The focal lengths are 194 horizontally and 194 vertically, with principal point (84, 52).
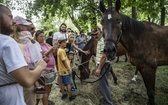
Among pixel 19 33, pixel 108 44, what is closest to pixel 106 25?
pixel 108 44

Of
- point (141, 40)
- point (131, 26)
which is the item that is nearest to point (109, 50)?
point (131, 26)

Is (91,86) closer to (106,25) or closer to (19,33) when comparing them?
(106,25)

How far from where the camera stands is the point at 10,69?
1.46 meters

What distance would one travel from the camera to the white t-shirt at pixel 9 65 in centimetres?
147

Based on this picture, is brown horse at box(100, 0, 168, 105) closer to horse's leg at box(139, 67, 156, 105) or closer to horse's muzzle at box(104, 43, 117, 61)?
horse's leg at box(139, 67, 156, 105)

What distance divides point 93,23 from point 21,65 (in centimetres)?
1969

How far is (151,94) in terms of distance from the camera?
472 centimetres

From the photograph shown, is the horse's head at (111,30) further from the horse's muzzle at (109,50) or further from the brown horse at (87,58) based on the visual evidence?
the brown horse at (87,58)

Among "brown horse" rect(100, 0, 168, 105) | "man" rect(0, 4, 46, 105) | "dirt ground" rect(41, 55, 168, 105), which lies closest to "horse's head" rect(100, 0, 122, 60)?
"brown horse" rect(100, 0, 168, 105)

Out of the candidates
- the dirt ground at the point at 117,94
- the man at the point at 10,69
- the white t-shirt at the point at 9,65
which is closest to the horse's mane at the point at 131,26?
the dirt ground at the point at 117,94

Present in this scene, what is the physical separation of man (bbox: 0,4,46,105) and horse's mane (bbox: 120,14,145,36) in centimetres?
316

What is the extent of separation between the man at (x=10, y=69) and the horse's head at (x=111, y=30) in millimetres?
2322

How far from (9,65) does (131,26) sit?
11.7ft

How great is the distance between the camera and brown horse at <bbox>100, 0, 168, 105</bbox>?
409 centimetres
